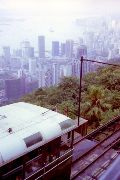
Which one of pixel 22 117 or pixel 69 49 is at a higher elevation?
pixel 69 49

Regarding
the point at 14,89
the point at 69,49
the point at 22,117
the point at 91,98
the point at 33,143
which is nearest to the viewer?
the point at 33,143

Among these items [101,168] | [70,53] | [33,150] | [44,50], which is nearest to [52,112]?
[33,150]

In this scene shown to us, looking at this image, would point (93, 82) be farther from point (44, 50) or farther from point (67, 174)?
point (44, 50)

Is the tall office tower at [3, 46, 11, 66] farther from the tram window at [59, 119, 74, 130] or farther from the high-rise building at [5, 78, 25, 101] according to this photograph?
the tram window at [59, 119, 74, 130]

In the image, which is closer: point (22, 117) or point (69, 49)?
point (22, 117)

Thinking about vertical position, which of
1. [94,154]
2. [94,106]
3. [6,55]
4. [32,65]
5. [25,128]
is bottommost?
[32,65]

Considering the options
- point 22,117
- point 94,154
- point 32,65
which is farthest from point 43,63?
point 22,117

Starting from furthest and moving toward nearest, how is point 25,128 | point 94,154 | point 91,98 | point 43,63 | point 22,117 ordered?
1. point 43,63
2. point 91,98
3. point 94,154
4. point 22,117
5. point 25,128

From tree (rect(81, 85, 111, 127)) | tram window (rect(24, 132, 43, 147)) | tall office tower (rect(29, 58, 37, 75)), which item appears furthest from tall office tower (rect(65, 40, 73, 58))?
tram window (rect(24, 132, 43, 147))

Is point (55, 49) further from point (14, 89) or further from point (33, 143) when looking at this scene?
point (33, 143)
